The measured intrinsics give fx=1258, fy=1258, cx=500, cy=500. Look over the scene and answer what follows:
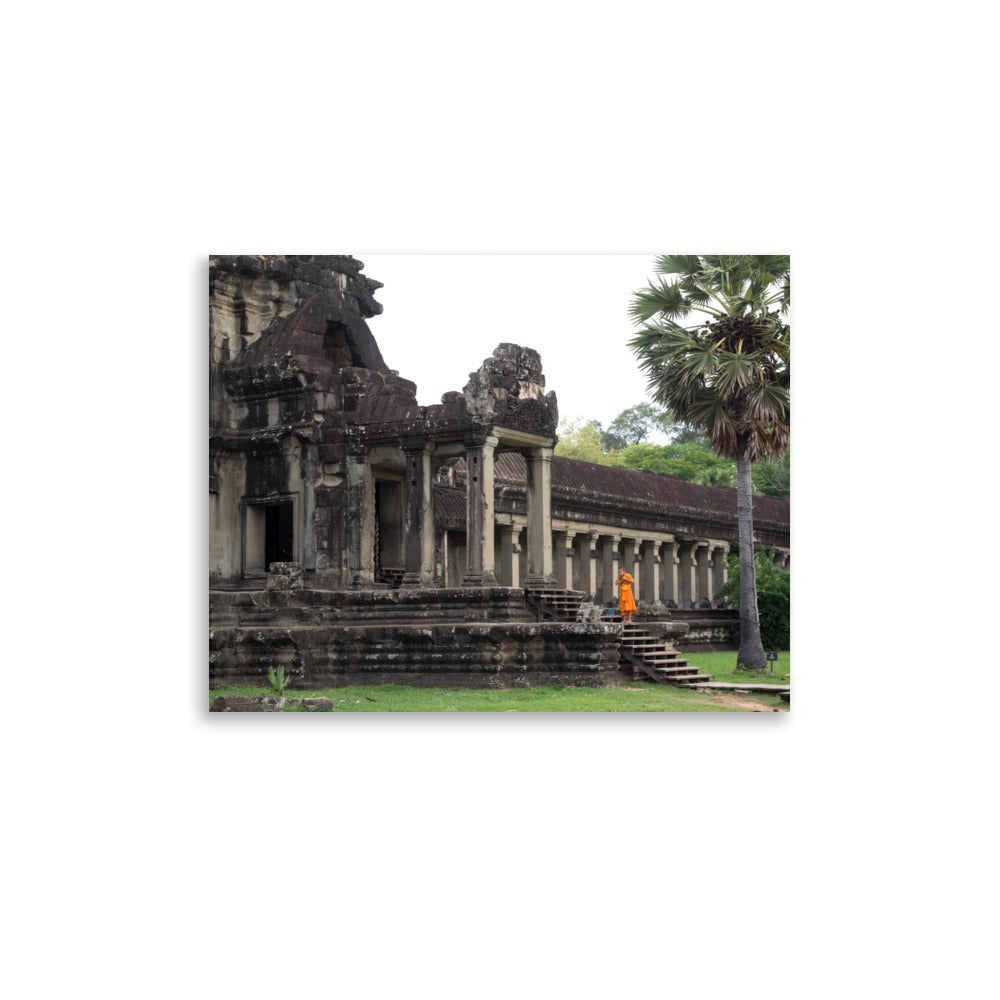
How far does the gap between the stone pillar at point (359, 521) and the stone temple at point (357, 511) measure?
0.06ft

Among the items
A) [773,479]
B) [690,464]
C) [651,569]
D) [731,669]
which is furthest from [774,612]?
[690,464]

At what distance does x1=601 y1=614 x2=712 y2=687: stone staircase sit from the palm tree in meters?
2.46

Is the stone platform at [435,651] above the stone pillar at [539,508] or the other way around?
the other way around

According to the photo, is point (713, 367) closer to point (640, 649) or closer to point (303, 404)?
point (640, 649)

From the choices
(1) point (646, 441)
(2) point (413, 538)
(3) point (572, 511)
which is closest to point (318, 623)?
(2) point (413, 538)

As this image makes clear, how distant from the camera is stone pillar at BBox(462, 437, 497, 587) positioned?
16.2 metres

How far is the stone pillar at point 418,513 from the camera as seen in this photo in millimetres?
16812

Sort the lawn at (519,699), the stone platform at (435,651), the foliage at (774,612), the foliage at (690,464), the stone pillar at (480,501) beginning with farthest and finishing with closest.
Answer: the foliage at (690,464), the foliage at (774,612), the stone pillar at (480,501), the stone platform at (435,651), the lawn at (519,699)

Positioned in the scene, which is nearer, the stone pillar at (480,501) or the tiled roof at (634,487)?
the stone pillar at (480,501)

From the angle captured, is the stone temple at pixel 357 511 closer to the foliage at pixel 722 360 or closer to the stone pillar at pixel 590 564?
the foliage at pixel 722 360

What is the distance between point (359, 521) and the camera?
683 inches

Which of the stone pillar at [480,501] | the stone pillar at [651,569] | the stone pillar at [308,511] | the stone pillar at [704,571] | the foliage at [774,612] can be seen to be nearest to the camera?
the stone pillar at [480,501]

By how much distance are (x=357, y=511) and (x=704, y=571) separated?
15.4m

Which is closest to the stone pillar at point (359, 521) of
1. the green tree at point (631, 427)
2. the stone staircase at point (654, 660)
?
the stone staircase at point (654, 660)
